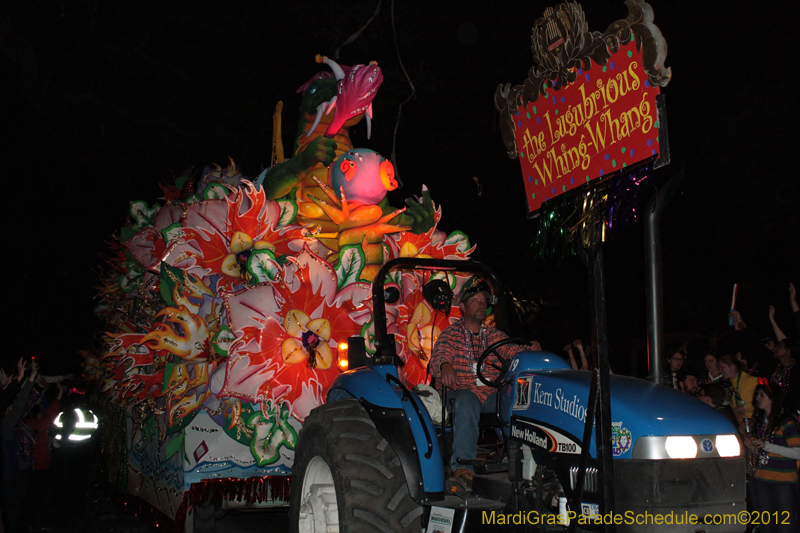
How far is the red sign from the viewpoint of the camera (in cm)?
303

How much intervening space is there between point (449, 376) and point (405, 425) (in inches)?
17.9

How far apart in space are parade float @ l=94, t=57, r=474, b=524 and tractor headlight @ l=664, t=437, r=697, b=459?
2379 mm

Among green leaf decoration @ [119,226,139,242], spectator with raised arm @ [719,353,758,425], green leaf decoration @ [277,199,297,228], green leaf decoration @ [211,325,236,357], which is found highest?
green leaf decoration @ [119,226,139,242]

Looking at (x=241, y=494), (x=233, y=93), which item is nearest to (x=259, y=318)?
(x=241, y=494)

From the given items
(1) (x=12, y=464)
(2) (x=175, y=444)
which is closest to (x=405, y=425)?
(2) (x=175, y=444)

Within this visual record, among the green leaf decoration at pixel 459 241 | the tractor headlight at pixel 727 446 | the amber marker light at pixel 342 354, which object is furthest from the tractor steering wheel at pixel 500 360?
the green leaf decoration at pixel 459 241

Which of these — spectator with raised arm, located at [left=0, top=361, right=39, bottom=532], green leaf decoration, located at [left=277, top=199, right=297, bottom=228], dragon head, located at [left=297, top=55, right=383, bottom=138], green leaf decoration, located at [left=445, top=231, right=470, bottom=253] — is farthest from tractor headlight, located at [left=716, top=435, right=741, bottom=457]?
spectator with raised arm, located at [left=0, top=361, right=39, bottom=532]

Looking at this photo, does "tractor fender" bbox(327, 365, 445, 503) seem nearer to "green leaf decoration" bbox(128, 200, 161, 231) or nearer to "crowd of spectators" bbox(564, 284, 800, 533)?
"crowd of spectators" bbox(564, 284, 800, 533)

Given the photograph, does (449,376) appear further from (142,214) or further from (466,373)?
(142,214)

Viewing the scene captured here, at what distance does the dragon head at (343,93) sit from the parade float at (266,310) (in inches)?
0.6

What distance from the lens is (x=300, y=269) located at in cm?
→ 628

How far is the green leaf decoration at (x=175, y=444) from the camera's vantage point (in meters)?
6.26

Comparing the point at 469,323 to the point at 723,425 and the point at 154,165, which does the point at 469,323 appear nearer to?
the point at 723,425

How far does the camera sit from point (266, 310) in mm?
6152
